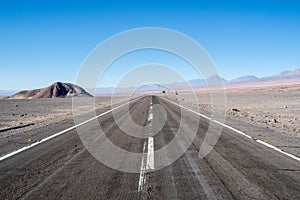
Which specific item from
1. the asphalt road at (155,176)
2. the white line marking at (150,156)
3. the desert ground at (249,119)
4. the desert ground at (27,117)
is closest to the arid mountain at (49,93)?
the desert ground at (27,117)

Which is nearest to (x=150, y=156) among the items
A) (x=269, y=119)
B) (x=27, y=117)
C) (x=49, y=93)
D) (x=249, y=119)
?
(x=249, y=119)

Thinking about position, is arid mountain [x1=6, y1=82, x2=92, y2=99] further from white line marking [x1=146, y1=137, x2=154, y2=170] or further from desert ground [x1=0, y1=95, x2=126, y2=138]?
white line marking [x1=146, y1=137, x2=154, y2=170]

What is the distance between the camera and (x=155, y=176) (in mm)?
5957

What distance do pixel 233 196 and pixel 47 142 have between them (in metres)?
7.11

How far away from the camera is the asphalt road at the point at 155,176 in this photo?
495 centimetres

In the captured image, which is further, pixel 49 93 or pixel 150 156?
pixel 49 93

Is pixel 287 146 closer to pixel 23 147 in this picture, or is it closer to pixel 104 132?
pixel 104 132

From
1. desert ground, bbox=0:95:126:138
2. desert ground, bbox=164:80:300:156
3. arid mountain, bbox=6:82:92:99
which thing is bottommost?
desert ground, bbox=164:80:300:156

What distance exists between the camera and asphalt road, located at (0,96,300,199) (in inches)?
195

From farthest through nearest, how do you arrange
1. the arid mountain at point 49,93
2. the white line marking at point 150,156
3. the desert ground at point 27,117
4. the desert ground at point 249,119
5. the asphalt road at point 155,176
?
1. the arid mountain at point 49,93
2. the desert ground at point 27,117
3. the desert ground at point 249,119
4. the white line marking at point 150,156
5. the asphalt road at point 155,176

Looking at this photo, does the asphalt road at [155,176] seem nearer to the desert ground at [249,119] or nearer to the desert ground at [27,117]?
the desert ground at [249,119]

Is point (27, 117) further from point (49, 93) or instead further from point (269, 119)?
point (49, 93)

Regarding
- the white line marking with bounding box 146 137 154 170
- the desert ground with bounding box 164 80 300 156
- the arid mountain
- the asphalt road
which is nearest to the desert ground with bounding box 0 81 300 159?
the desert ground with bounding box 164 80 300 156

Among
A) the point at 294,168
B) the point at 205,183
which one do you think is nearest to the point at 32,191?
the point at 205,183
